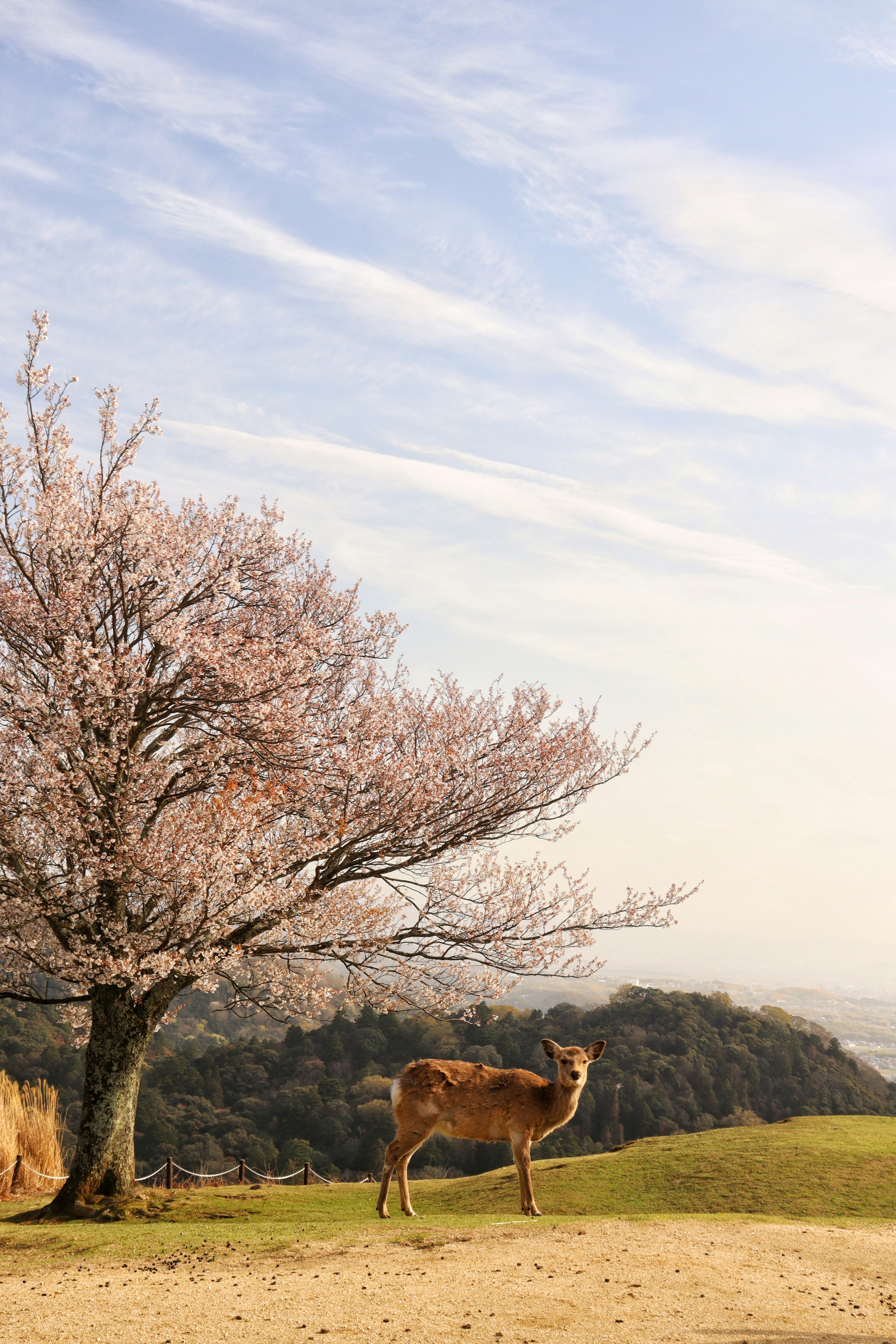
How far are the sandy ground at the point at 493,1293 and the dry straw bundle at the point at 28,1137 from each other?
25.9ft

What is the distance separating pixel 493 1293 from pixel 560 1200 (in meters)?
5.59

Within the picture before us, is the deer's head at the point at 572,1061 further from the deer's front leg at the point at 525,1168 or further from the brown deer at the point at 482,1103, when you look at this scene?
the deer's front leg at the point at 525,1168

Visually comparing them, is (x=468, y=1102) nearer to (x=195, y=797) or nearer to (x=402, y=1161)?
(x=402, y=1161)

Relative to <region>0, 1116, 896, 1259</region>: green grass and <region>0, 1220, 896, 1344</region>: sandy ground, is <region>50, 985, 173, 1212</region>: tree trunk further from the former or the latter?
<region>0, 1220, 896, 1344</region>: sandy ground

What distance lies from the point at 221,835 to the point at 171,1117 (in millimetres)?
26820

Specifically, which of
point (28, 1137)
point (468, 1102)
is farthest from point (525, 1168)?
point (28, 1137)

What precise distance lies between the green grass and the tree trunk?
2.36ft

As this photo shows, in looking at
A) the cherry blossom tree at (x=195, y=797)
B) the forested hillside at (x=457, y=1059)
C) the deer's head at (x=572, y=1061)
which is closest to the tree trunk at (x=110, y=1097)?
the cherry blossom tree at (x=195, y=797)

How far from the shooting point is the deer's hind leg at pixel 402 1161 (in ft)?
35.0

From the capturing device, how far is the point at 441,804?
555 inches

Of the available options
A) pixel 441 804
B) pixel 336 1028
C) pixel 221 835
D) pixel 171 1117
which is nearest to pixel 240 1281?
pixel 221 835

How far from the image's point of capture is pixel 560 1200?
12.7m

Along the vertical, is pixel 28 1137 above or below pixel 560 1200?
below

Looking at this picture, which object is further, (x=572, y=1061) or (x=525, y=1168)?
(x=525, y=1168)
